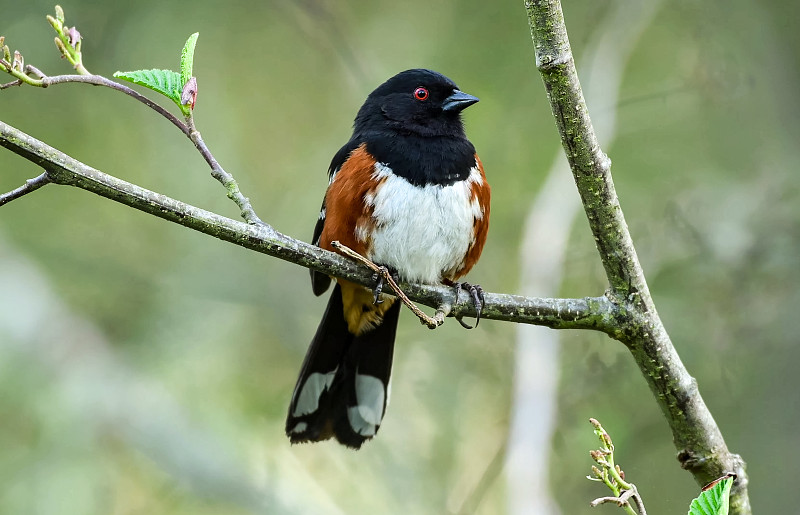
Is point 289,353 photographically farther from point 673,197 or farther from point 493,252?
point 673,197

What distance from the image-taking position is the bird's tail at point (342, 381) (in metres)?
3.20

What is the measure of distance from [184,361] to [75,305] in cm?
79

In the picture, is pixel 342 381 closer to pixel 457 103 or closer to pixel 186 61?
pixel 457 103

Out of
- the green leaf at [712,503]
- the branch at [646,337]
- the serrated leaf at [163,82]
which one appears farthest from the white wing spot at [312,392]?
the green leaf at [712,503]

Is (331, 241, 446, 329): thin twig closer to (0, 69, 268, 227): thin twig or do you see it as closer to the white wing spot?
(0, 69, 268, 227): thin twig

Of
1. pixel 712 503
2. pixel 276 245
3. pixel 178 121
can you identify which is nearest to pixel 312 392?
pixel 276 245

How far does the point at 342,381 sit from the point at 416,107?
1106mm

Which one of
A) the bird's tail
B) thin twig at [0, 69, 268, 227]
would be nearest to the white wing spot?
the bird's tail

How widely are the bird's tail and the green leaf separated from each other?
6.01 ft

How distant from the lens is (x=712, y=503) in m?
1.50

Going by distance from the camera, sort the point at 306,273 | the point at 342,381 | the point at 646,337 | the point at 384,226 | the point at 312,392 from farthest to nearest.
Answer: the point at 306,273 < the point at 342,381 < the point at 312,392 < the point at 384,226 < the point at 646,337

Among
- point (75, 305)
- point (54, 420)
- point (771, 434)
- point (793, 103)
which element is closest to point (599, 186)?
point (771, 434)

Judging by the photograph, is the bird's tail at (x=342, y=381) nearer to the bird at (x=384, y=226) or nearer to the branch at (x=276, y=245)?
the bird at (x=384, y=226)

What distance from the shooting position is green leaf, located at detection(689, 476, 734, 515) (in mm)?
1470
